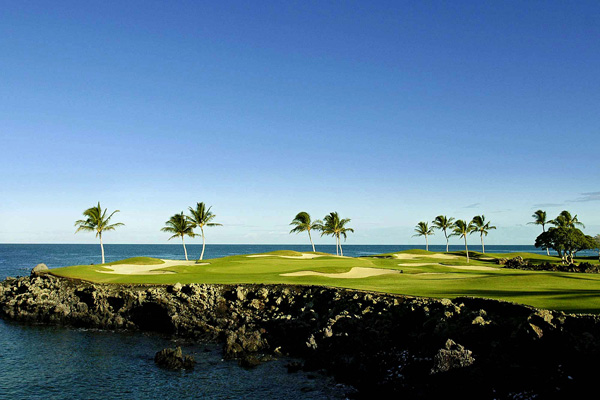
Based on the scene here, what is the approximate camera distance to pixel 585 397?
1013 centimetres

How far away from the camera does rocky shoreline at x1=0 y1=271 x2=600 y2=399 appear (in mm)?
11805

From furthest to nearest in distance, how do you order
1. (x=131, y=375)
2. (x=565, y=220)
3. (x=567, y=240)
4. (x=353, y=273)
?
(x=565, y=220)
(x=567, y=240)
(x=353, y=273)
(x=131, y=375)

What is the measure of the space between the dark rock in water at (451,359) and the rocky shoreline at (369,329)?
1.3 inches

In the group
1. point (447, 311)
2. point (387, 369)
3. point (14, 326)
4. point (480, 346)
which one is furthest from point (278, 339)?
point (14, 326)

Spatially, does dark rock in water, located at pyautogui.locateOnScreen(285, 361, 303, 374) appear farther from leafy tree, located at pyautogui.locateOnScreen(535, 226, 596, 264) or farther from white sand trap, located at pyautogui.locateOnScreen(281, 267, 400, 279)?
leafy tree, located at pyautogui.locateOnScreen(535, 226, 596, 264)

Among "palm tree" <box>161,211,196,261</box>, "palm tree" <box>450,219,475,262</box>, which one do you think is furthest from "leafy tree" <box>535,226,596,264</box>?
"palm tree" <box>161,211,196,261</box>

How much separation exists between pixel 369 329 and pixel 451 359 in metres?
5.27

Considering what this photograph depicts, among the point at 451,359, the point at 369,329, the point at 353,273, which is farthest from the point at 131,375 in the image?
the point at 353,273

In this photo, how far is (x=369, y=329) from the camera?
17891mm

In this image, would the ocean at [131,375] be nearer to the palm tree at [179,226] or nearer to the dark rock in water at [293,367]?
the dark rock in water at [293,367]

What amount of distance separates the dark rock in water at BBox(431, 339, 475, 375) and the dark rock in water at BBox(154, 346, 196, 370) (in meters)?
10.7

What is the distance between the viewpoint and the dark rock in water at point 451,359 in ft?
42.1

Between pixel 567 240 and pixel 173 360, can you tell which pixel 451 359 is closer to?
pixel 173 360

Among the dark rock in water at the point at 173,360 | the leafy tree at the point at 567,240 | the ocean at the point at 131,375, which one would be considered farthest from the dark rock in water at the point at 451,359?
the leafy tree at the point at 567,240
